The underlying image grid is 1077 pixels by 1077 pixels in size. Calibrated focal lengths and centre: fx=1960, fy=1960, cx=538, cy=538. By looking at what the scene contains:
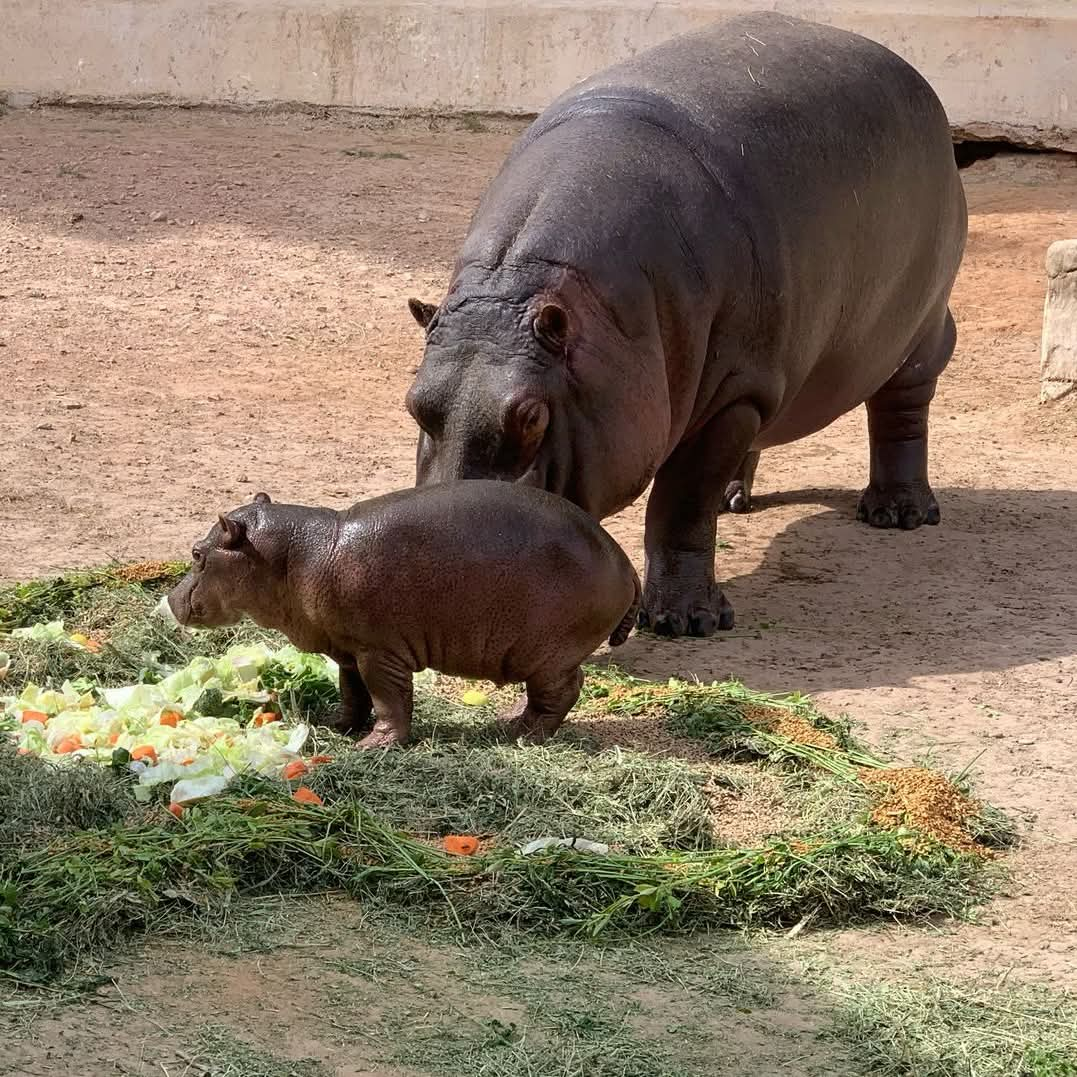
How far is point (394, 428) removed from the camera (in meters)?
9.11

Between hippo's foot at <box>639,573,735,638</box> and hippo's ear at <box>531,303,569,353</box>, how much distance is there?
1.19 m

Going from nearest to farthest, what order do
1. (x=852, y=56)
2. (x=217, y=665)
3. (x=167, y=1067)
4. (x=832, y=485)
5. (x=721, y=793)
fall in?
(x=167, y=1067) < (x=721, y=793) < (x=217, y=665) < (x=852, y=56) < (x=832, y=485)

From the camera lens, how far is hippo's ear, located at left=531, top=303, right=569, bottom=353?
530 cm

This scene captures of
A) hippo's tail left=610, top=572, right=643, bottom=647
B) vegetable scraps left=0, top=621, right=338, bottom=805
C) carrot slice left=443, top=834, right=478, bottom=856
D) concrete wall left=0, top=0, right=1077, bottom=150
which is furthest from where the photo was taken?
concrete wall left=0, top=0, right=1077, bottom=150

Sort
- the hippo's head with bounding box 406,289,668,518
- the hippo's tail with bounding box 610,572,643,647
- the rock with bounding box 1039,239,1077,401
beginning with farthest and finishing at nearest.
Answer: the rock with bounding box 1039,239,1077,401 → the hippo's head with bounding box 406,289,668,518 → the hippo's tail with bounding box 610,572,643,647

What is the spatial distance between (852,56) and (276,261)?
5.05m

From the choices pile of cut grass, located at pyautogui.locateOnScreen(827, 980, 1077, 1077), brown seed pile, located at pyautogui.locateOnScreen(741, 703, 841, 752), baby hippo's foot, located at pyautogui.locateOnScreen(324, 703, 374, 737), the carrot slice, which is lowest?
baby hippo's foot, located at pyautogui.locateOnScreen(324, 703, 374, 737)

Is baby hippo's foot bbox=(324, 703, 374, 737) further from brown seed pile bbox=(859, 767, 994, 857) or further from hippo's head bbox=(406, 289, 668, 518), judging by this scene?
brown seed pile bbox=(859, 767, 994, 857)

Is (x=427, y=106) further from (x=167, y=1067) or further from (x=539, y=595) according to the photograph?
(x=167, y=1067)

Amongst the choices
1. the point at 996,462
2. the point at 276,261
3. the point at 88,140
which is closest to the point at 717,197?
the point at 996,462

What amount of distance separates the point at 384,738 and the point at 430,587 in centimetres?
41

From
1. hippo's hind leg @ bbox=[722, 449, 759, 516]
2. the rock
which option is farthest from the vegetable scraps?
the rock

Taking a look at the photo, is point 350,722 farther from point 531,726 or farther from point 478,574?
point 478,574

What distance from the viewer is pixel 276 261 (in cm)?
1124
